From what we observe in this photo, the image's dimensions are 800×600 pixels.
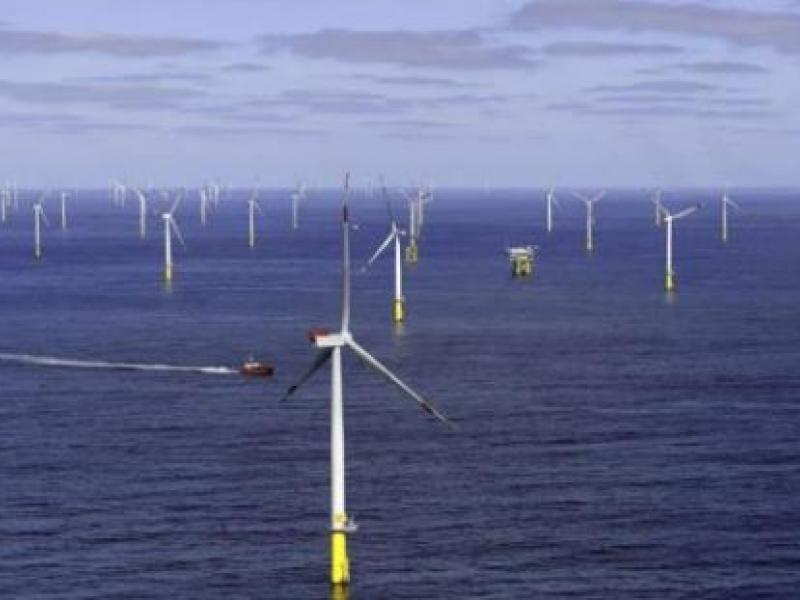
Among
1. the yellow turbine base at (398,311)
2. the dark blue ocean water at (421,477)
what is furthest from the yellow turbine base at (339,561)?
the yellow turbine base at (398,311)

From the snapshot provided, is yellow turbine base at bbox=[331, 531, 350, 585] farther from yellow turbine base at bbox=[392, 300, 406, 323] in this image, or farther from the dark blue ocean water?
yellow turbine base at bbox=[392, 300, 406, 323]

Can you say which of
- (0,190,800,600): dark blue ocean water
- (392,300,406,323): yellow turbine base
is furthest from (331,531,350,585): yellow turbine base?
(392,300,406,323): yellow turbine base

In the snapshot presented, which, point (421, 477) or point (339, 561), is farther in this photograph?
point (421, 477)

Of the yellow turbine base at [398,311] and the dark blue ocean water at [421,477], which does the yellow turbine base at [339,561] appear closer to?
the dark blue ocean water at [421,477]

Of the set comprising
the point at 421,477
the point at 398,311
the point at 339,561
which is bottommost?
the point at 339,561

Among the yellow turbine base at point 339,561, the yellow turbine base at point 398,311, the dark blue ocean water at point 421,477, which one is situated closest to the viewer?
the yellow turbine base at point 339,561

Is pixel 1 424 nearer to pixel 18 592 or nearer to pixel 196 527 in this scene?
pixel 196 527

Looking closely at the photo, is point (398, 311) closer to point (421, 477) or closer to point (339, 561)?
point (421, 477)

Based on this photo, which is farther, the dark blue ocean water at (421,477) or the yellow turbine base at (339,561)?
the dark blue ocean water at (421,477)

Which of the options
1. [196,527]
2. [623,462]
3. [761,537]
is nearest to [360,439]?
[623,462]

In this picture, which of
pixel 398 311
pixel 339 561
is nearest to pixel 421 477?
pixel 339 561

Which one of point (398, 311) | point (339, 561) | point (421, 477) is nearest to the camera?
point (339, 561)
